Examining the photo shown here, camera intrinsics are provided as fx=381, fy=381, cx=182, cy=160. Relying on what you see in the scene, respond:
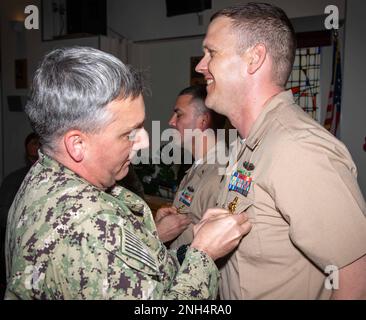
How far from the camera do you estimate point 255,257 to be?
1.23 m

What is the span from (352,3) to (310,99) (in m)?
0.86

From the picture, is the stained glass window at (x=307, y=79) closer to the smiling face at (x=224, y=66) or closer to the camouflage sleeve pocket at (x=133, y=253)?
the smiling face at (x=224, y=66)

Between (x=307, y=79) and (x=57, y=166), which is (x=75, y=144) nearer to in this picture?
(x=57, y=166)

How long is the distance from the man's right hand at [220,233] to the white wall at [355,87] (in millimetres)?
2393

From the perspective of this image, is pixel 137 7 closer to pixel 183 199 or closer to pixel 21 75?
pixel 21 75

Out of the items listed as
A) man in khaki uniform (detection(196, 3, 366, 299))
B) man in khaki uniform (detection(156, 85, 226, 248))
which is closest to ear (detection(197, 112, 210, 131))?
man in khaki uniform (detection(156, 85, 226, 248))

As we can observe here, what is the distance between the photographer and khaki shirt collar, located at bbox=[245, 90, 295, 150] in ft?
4.29

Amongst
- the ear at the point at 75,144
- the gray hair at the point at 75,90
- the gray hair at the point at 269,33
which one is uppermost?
the gray hair at the point at 269,33

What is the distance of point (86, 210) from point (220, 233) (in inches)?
16.8

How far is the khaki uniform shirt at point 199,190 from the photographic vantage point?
2.03 metres

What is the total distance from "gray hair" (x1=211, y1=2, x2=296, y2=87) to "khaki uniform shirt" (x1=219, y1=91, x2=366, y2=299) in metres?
0.12

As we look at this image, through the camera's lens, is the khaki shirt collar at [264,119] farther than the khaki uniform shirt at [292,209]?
Yes

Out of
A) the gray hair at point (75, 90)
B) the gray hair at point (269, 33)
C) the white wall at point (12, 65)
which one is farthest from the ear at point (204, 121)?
the white wall at point (12, 65)
